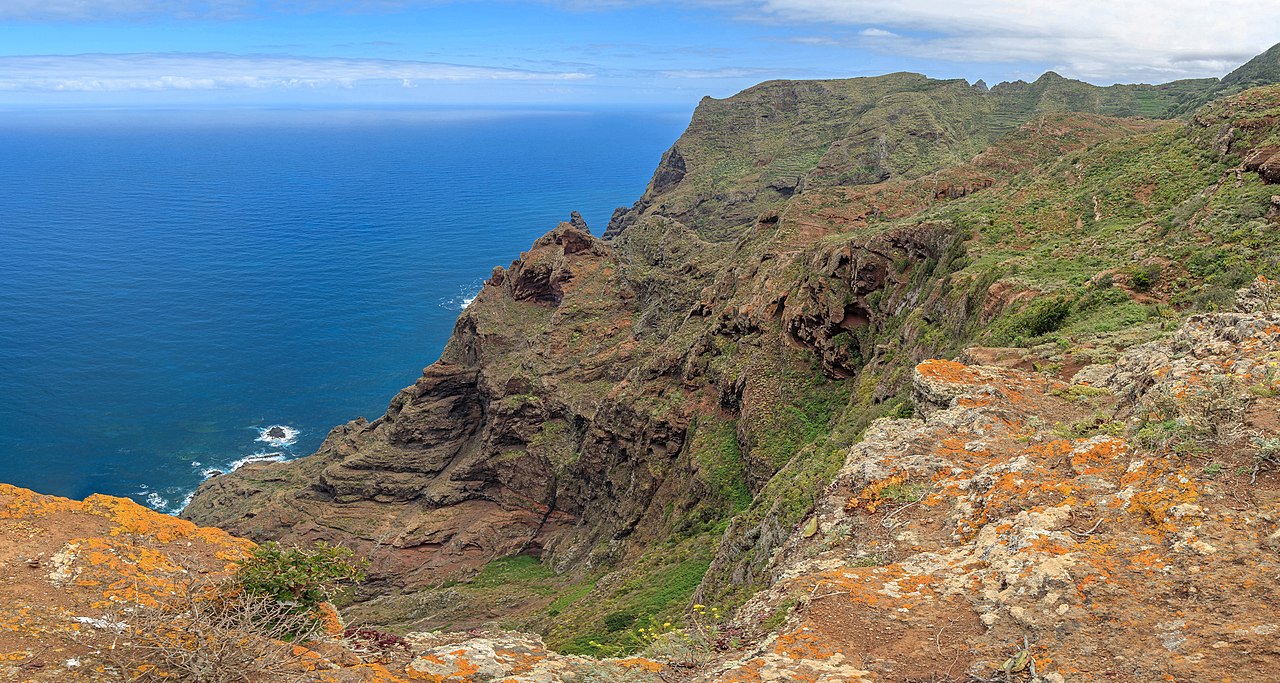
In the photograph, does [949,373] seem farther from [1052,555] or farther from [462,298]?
[462,298]

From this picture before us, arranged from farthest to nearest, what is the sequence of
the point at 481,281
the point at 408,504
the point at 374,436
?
the point at 481,281 → the point at 374,436 → the point at 408,504

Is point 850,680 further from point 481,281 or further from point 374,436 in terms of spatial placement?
point 481,281

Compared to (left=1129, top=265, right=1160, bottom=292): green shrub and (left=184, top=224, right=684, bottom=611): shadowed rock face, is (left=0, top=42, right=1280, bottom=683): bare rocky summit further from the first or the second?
(left=184, top=224, right=684, bottom=611): shadowed rock face

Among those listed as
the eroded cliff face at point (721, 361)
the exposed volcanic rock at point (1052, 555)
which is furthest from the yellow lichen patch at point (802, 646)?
the eroded cliff face at point (721, 361)

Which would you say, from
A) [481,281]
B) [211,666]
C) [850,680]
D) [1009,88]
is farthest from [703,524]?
[1009,88]

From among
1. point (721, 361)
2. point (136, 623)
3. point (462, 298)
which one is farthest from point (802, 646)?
point (462, 298)

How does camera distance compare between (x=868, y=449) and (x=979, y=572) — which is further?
(x=868, y=449)

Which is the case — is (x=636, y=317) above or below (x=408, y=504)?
above
